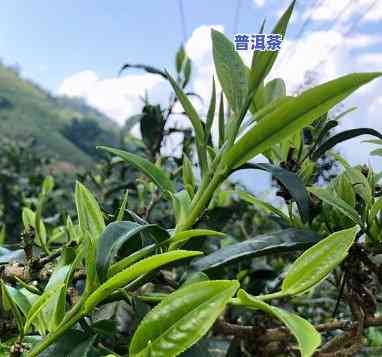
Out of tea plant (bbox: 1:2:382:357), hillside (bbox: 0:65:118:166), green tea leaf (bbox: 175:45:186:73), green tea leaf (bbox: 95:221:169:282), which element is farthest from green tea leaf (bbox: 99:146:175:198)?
hillside (bbox: 0:65:118:166)

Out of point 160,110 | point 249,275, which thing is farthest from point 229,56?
point 160,110

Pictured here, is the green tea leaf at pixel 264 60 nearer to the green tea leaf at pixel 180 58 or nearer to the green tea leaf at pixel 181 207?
the green tea leaf at pixel 181 207

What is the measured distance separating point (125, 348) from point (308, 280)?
0.73ft

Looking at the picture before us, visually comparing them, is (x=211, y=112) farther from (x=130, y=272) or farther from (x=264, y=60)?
(x=130, y=272)

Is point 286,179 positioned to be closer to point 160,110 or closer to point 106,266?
point 106,266

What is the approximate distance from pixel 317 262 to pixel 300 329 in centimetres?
8

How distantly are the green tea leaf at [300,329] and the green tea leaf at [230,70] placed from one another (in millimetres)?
179

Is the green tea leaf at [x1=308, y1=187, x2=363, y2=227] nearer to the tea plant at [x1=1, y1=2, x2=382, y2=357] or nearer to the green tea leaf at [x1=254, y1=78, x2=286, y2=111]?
the tea plant at [x1=1, y1=2, x2=382, y2=357]

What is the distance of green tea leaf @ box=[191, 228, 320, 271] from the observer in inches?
19.9

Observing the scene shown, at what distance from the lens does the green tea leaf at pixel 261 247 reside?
504mm

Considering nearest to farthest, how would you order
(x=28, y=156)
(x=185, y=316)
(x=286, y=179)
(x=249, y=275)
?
(x=185, y=316) → (x=286, y=179) → (x=249, y=275) → (x=28, y=156)

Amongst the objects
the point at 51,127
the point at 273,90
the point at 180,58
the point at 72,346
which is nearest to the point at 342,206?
the point at 273,90

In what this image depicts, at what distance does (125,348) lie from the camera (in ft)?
1.85

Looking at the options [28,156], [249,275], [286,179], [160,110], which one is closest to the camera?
[286,179]
